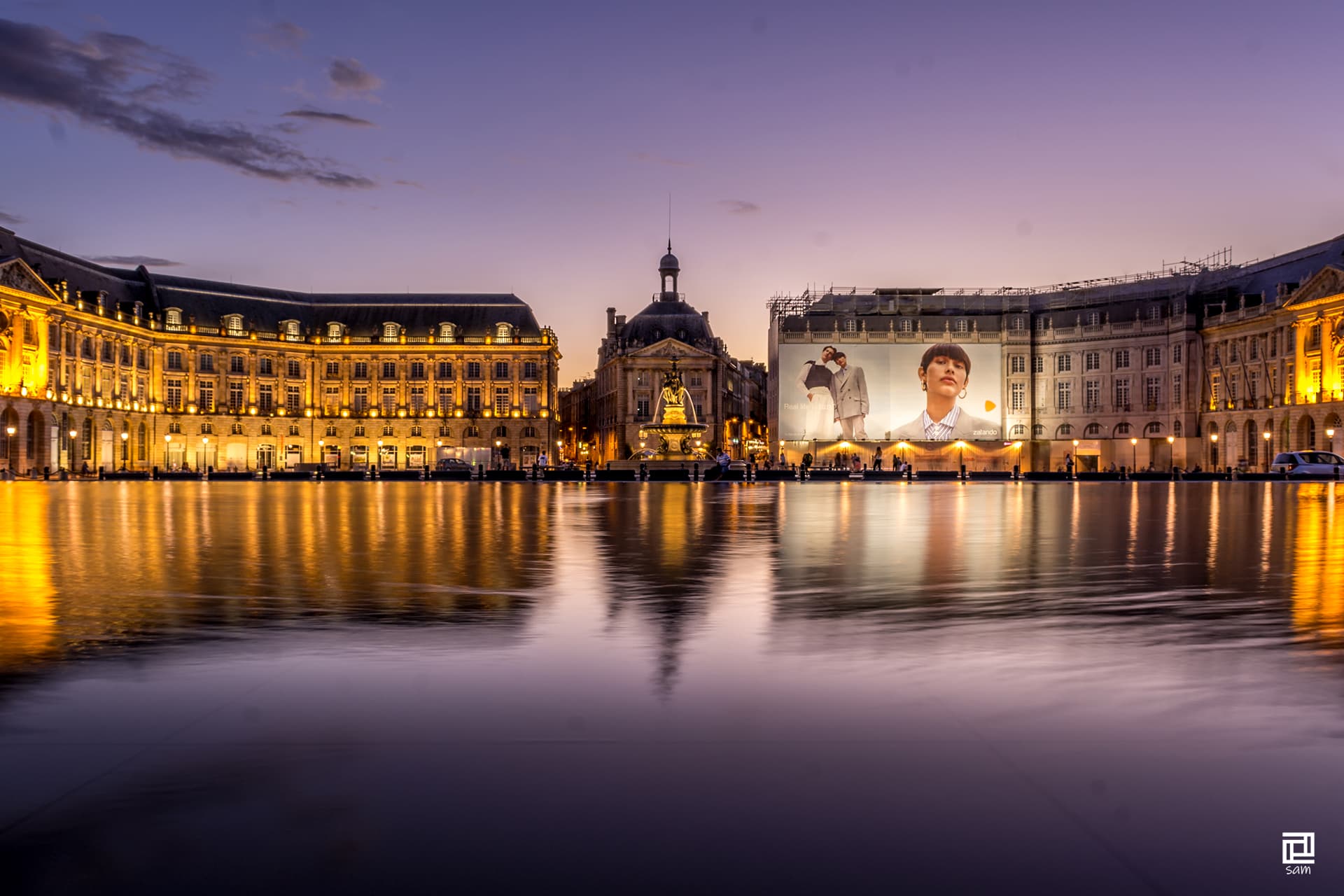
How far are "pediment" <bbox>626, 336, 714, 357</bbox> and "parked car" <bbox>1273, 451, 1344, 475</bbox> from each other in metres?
69.0

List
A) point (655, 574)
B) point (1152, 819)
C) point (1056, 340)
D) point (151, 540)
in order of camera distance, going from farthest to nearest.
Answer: point (1056, 340) < point (151, 540) < point (655, 574) < point (1152, 819)

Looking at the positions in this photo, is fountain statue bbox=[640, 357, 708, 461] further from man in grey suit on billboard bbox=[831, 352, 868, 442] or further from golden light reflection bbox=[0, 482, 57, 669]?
golden light reflection bbox=[0, 482, 57, 669]

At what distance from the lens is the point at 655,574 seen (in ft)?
42.7

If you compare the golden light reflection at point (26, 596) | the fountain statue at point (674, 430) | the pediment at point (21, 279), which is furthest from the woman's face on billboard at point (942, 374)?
the golden light reflection at point (26, 596)

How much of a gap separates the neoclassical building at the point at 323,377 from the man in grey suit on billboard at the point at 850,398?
33.2 meters

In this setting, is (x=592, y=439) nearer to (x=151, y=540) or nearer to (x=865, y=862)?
(x=151, y=540)

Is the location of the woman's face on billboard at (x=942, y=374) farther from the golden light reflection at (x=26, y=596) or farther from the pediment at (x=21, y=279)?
the golden light reflection at (x=26, y=596)

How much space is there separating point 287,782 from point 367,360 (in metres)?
116

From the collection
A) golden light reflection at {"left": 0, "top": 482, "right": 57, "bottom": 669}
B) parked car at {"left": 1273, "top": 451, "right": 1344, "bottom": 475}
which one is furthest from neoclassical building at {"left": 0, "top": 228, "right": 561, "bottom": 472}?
golden light reflection at {"left": 0, "top": 482, "right": 57, "bottom": 669}

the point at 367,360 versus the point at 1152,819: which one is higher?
the point at 367,360

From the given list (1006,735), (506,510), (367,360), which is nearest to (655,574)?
(1006,735)

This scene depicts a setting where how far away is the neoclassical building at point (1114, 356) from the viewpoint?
8800cm

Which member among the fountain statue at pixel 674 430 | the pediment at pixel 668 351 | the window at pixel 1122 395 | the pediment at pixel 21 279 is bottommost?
the fountain statue at pixel 674 430

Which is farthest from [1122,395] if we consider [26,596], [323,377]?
[26,596]
